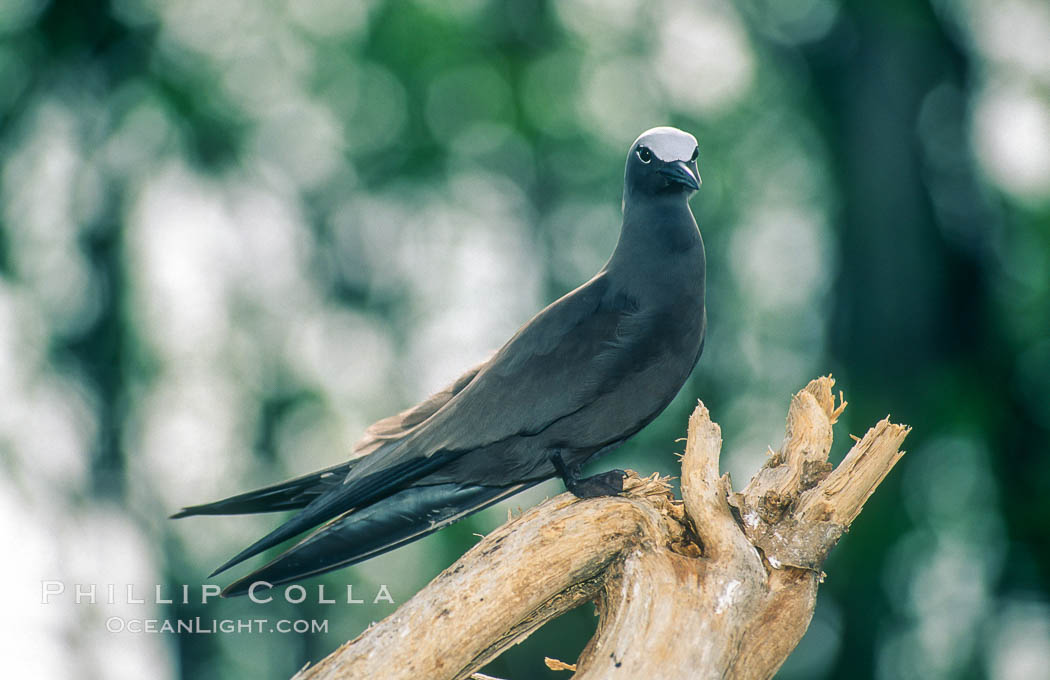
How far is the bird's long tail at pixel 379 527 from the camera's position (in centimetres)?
486

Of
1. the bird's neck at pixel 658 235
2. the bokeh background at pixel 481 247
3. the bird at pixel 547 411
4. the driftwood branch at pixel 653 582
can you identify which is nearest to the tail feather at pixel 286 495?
the bird at pixel 547 411

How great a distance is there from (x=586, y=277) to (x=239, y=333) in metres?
5.17

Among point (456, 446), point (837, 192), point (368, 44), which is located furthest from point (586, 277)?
point (456, 446)

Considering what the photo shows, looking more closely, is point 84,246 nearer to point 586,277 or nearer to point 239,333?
point 239,333

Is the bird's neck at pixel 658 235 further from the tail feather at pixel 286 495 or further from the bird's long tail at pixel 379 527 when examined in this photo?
the tail feather at pixel 286 495

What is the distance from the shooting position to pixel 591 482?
484 cm

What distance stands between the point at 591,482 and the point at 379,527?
1.02 m

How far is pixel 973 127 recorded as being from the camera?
47.3 feet

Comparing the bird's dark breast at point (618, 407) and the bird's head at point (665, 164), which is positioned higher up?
the bird's head at point (665, 164)

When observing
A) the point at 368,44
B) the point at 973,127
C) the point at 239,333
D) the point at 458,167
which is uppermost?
the point at 368,44

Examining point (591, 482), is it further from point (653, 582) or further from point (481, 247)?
point (481, 247)

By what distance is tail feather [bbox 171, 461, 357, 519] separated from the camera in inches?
188

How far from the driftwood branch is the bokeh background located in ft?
28.6

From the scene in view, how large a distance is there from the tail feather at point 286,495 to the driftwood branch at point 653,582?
77cm
